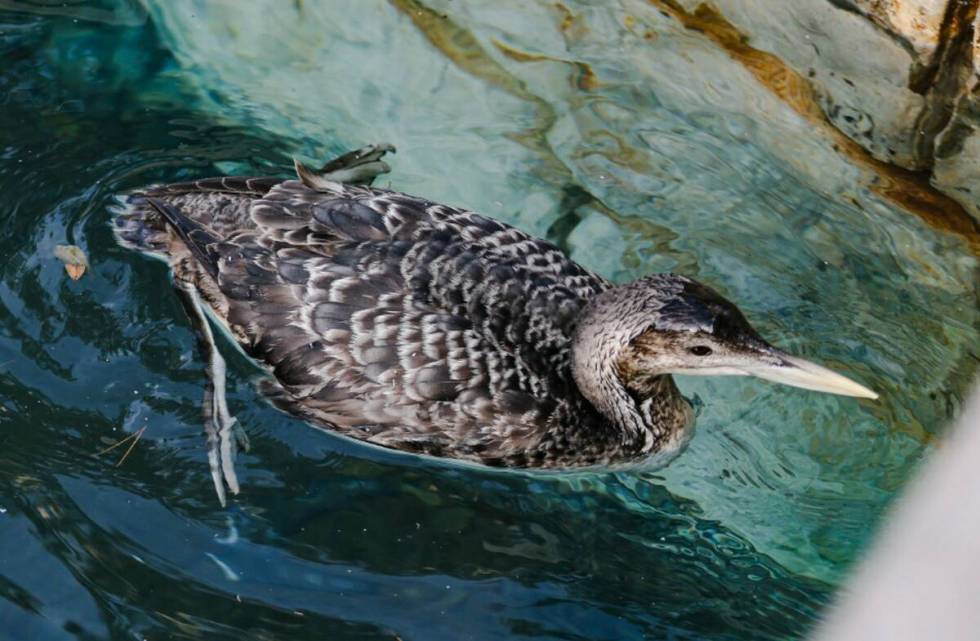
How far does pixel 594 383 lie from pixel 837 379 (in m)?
0.96

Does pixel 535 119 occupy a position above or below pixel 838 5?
below

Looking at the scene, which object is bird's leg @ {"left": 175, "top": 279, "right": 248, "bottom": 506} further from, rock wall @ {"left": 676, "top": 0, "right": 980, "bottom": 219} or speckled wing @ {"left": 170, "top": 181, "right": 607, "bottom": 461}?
rock wall @ {"left": 676, "top": 0, "right": 980, "bottom": 219}

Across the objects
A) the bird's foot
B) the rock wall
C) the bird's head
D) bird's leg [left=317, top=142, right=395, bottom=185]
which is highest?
the rock wall

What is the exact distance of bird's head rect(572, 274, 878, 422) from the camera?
4.55m

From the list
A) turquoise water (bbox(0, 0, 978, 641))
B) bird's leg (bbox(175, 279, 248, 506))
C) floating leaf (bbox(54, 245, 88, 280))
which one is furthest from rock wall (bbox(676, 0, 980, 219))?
floating leaf (bbox(54, 245, 88, 280))

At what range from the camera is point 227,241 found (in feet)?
16.4

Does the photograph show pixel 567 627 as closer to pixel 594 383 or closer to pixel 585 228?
pixel 594 383

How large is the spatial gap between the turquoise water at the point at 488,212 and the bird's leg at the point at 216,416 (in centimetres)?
7

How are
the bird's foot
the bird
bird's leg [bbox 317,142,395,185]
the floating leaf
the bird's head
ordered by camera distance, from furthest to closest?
1. bird's leg [bbox 317,142,395,185]
2. the floating leaf
3. the bird's foot
4. the bird
5. the bird's head

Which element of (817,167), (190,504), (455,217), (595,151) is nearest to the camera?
(190,504)

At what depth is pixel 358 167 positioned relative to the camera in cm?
593

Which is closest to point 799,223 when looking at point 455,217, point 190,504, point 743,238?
point 743,238

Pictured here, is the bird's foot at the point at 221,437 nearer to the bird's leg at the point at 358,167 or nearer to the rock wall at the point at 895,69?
the bird's leg at the point at 358,167

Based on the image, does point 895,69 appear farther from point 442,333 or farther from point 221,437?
point 221,437
